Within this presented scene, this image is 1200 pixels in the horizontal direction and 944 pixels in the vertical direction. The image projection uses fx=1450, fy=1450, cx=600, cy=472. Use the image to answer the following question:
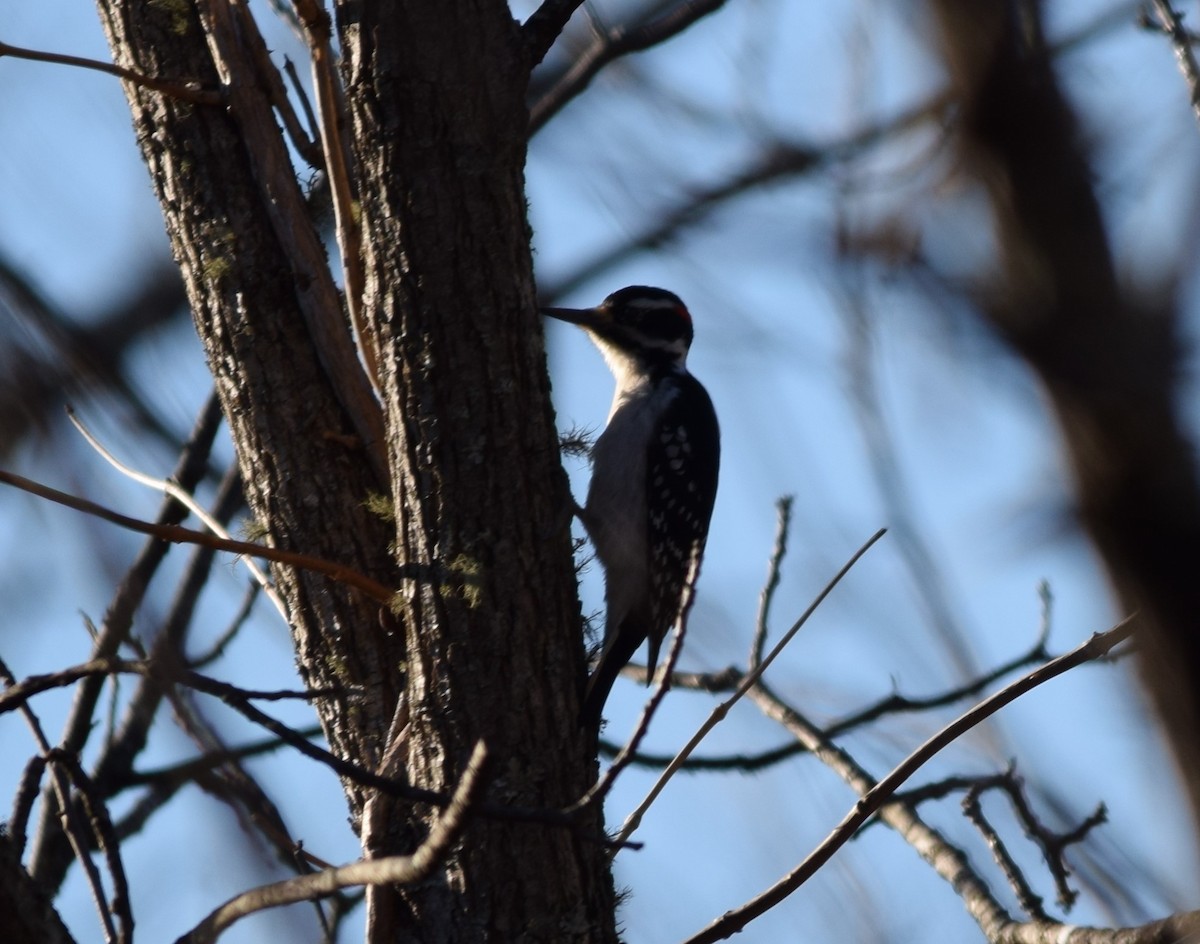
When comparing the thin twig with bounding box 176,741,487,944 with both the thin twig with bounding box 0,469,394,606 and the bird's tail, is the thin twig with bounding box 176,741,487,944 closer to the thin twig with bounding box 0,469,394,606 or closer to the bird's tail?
the thin twig with bounding box 0,469,394,606

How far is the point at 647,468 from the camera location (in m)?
5.29

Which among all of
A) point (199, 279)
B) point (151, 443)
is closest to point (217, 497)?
point (199, 279)

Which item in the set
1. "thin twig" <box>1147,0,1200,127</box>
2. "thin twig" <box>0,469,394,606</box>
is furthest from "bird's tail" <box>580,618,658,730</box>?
"thin twig" <box>1147,0,1200,127</box>

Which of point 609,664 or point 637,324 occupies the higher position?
point 637,324

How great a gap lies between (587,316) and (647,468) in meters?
0.75

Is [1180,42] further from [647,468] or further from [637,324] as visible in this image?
[637,324]

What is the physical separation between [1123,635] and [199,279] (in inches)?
88.8

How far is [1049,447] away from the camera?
4.74 ft

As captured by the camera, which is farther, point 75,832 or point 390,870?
point 75,832

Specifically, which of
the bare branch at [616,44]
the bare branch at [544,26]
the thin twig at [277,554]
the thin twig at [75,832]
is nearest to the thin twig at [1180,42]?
the bare branch at [544,26]

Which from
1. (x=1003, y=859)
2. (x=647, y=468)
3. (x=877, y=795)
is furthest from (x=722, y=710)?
(x=647, y=468)

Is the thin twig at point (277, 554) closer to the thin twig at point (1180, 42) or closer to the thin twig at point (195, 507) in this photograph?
the thin twig at point (195, 507)

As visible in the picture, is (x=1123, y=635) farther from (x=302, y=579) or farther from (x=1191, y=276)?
(x=302, y=579)

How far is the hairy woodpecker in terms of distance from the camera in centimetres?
494
